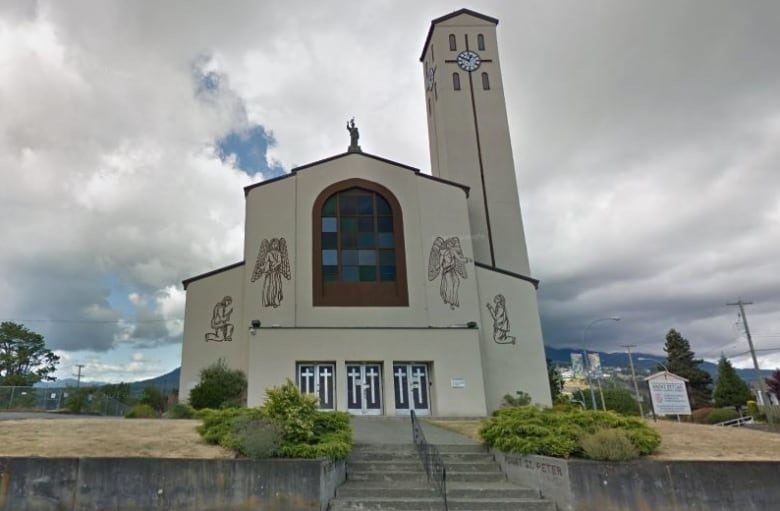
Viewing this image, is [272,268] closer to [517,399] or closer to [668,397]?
[517,399]

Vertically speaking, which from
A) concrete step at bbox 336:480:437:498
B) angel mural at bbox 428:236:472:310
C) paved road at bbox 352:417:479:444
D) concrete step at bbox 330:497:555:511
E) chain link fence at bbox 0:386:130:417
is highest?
angel mural at bbox 428:236:472:310

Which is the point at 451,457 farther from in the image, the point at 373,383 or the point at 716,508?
the point at 373,383

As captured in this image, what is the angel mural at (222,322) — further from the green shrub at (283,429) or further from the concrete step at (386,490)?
the concrete step at (386,490)

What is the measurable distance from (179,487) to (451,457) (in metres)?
5.70

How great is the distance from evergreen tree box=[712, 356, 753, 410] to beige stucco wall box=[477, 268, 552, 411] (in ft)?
127

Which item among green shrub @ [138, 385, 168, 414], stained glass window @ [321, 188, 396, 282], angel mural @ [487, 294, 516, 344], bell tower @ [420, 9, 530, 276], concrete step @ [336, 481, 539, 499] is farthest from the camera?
bell tower @ [420, 9, 530, 276]

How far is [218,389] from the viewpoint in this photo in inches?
895

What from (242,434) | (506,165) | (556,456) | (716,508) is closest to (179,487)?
(242,434)

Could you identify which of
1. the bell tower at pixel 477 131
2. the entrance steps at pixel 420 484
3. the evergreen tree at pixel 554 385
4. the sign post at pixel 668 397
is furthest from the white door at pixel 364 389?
the evergreen tree at pixel 554 385

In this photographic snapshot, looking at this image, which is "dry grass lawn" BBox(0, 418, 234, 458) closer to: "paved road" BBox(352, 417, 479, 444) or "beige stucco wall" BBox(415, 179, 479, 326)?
"paved road" BBox(352, 417, 479, 444)

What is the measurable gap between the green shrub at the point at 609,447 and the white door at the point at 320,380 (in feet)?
50.8

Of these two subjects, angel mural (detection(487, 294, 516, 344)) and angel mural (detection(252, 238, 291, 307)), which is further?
angel mural (detection(487, 294, 516, 344))

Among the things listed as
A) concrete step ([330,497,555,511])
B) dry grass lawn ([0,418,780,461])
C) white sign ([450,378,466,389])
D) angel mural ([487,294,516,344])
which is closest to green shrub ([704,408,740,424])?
angel mural ([487,294,516,344])

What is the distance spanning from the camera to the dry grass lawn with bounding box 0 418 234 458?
9383mm
